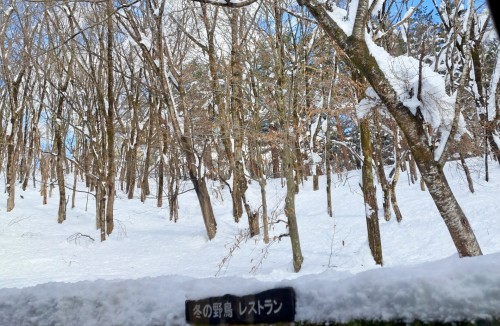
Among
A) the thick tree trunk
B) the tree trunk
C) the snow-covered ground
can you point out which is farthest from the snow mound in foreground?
the tree trunk

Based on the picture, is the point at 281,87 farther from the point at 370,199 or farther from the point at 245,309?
the point at 245,309

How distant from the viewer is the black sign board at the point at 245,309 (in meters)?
2.40

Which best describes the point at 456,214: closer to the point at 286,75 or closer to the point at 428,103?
the point at 428,103

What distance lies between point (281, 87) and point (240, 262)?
4980 mm

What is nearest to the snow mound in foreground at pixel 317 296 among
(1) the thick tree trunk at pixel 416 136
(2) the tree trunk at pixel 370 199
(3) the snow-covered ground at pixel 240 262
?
(3) the snow-covered ground at pixel 240 262

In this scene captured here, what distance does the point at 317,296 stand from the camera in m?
2.32

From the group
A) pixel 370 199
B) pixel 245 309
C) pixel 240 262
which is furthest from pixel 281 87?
pixel 245 309

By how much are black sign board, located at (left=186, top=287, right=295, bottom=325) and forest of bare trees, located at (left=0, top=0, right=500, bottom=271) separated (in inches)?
130

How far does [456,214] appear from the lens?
495cm

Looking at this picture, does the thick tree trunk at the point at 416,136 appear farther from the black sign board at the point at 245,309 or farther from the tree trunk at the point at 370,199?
the tree trunk at the point at 370,199

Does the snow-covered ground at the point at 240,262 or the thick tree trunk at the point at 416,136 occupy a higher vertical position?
the thick tree trunk at the point at 416,136

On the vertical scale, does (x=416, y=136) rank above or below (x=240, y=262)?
above

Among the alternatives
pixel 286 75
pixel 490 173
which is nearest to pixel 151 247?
pixel 286 75

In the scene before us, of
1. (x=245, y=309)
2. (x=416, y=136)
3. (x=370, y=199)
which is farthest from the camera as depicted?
(x=370, y=199)
